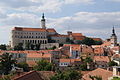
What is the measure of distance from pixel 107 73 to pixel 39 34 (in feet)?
361

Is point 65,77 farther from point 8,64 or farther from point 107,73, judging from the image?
point 8,64

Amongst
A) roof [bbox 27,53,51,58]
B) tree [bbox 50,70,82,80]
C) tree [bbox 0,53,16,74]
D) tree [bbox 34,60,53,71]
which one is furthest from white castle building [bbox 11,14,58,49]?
tree [bbox 50,70,82,80]

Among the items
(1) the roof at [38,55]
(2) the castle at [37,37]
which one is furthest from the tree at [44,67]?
(2) the castle at [37,37]

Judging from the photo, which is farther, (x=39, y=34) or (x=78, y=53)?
(x=39, y=34)

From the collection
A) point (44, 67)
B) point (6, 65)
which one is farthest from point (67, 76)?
point (6, 65)

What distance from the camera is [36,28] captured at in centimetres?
15125

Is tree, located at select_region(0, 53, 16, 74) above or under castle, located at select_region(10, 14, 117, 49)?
under

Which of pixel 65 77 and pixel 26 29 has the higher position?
pixel 26 29

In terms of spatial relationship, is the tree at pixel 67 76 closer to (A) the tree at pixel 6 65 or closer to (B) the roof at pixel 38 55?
(A) the tree at pixel 6 65

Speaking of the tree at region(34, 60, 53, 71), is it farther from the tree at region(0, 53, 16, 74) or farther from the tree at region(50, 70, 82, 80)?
the tree at region(50, 70, 82, 80)

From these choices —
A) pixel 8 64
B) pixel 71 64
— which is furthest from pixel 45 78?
pixel 71 64

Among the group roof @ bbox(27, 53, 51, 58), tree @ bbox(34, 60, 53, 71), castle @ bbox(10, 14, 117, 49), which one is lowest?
tree @ bbox(34, 60, 53, 71)

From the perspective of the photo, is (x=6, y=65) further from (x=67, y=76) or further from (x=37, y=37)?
(x=37, y=37)

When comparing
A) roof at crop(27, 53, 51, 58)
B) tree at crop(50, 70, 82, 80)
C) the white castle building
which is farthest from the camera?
the white castle building
